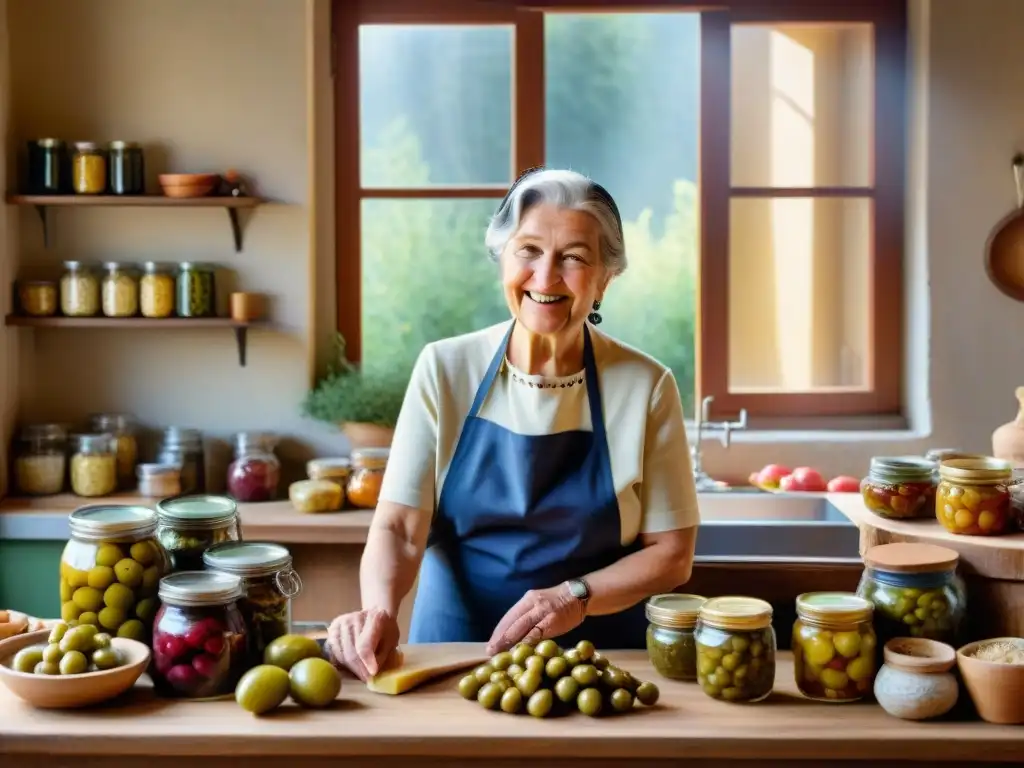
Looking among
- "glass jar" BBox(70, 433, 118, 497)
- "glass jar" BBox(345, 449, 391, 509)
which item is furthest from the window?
"glass jar" BBox(70, 433, 118, 497)

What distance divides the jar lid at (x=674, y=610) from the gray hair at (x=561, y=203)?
643 millimetres

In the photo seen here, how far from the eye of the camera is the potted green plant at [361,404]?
4.18 metres

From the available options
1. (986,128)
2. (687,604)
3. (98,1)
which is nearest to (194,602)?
(687,604)

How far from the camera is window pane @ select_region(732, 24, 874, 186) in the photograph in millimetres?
4469

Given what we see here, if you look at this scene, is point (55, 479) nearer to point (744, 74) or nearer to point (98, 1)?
point (98, 1)

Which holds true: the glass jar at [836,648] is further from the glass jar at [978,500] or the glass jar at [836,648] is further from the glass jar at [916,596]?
the glass jar at [978,500]

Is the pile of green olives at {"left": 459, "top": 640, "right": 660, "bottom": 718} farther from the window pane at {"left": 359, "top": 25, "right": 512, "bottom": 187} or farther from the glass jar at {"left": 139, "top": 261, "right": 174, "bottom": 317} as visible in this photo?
the window pane at {"left": 359, "top": 25, "right": 512, "bottom": 187}

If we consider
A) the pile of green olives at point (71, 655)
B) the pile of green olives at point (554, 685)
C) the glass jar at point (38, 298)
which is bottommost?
the pile of green olives at point (554, 685)

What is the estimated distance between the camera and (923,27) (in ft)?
14.1

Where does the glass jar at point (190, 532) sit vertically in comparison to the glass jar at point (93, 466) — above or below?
above

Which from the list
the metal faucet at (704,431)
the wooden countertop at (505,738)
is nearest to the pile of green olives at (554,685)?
the wooden countertop at (505,738)

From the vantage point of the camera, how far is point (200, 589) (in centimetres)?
188

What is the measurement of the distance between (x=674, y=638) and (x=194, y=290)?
2.57m

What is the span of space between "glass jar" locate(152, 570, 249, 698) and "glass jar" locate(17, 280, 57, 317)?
2468 millimetres
